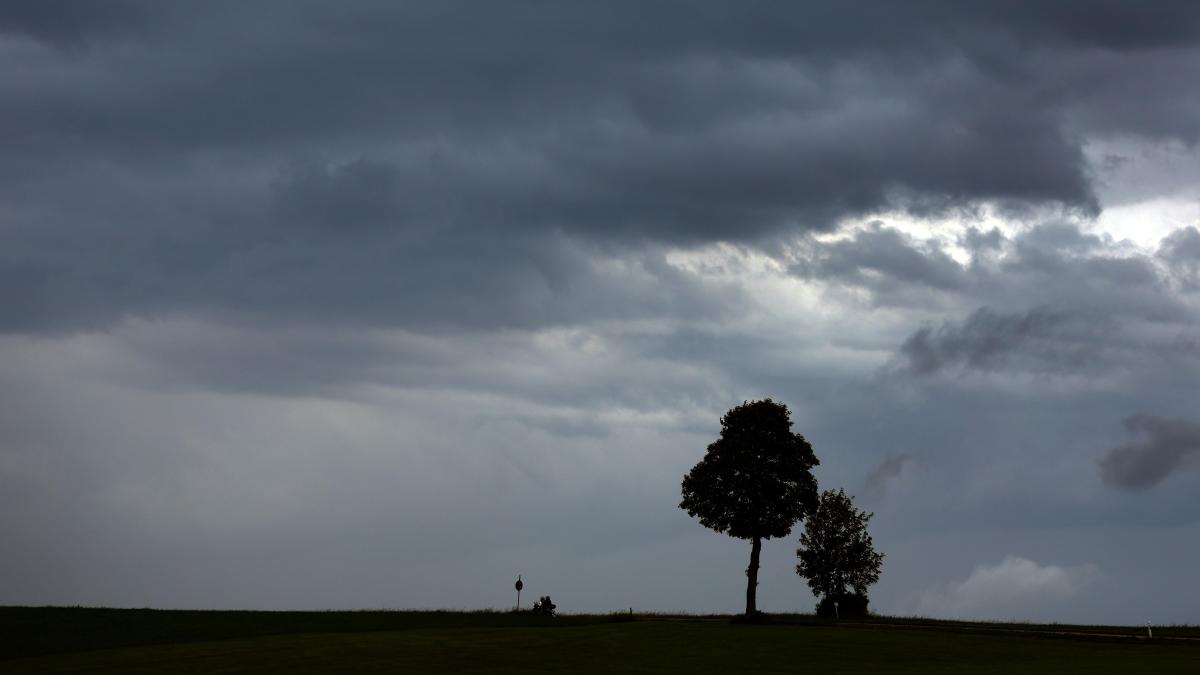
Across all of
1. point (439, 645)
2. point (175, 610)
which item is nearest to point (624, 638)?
point (439, 645)

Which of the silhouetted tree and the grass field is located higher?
the silhouetted tree

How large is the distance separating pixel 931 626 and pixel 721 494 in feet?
80.8

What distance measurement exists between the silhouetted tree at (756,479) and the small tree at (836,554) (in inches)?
256

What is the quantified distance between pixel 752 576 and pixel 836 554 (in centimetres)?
1210

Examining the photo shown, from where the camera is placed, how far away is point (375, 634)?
244 feet

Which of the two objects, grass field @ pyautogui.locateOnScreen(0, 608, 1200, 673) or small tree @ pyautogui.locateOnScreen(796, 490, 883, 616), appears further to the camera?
small tree @ pyautogui.locateOnScreen(796, 490, 883, 616)

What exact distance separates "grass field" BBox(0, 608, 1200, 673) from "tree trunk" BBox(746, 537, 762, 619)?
770 cm

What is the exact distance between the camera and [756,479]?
100 m

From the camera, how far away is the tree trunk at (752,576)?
9693 cm

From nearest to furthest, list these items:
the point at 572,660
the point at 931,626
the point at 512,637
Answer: the point at 572,660 → the point at 512,637 → the point at 931,626

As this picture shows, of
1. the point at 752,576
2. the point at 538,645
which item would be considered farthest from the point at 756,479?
the point at 538,645

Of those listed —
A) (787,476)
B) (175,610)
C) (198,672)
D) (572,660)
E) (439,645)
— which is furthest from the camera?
(787,476)

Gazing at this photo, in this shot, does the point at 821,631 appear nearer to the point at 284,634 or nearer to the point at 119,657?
the point at 284,634

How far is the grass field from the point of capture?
58238 millimetres
